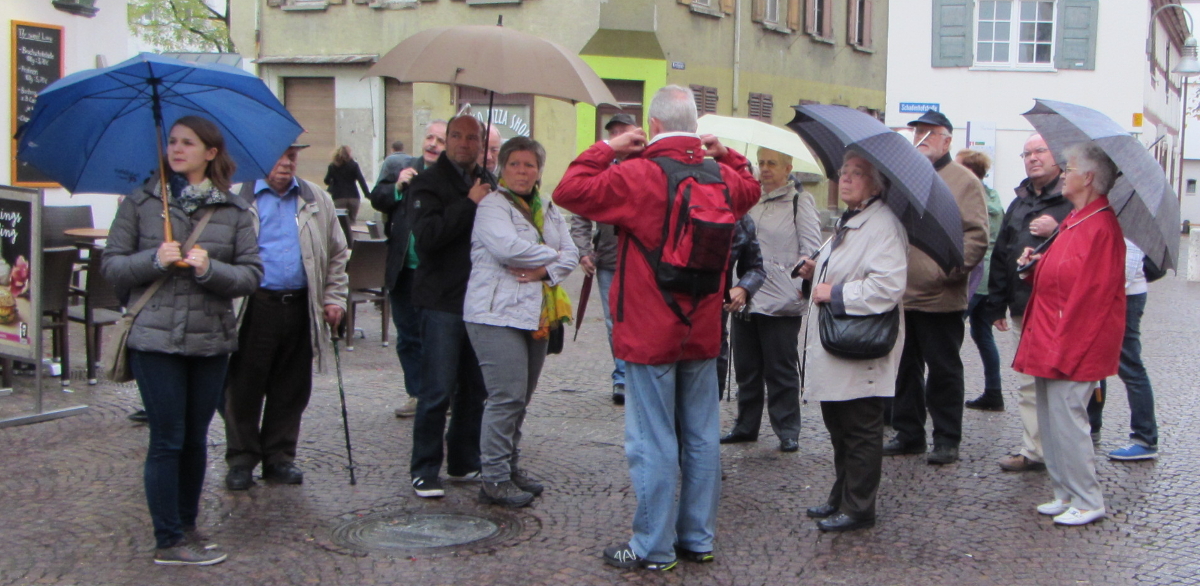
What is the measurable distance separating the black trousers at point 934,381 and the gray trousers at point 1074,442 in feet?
3.28

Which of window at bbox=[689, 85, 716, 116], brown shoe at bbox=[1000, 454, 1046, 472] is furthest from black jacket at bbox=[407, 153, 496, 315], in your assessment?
window at bbox=[689, 85, 716, 116]

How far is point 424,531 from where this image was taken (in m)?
5.36

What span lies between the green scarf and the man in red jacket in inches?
29.1

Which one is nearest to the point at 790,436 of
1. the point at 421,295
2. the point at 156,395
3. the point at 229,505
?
the point at 421,295

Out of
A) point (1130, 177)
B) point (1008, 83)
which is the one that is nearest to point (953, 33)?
point (1008, 83)

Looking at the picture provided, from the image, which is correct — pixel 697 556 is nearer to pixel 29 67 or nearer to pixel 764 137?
pixel 764 137

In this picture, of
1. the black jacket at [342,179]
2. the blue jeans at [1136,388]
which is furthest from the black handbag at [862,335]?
the black jacket at [342,179]

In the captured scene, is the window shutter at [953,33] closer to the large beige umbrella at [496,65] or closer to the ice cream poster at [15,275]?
the ice cream poster at [15,275]

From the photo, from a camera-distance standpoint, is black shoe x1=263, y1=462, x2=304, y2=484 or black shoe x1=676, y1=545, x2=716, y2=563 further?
black shoe x1=263, y1=462, x2=304, y2=484

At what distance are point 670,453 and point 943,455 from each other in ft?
7.92

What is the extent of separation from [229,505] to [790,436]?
9.90 feet

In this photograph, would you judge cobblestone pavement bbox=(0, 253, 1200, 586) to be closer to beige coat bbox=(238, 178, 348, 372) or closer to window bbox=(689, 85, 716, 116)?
beige coat bbox=(238, 178, 348, 372)

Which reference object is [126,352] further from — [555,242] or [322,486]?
[555,242]

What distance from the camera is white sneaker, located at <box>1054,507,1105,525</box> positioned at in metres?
5.54
